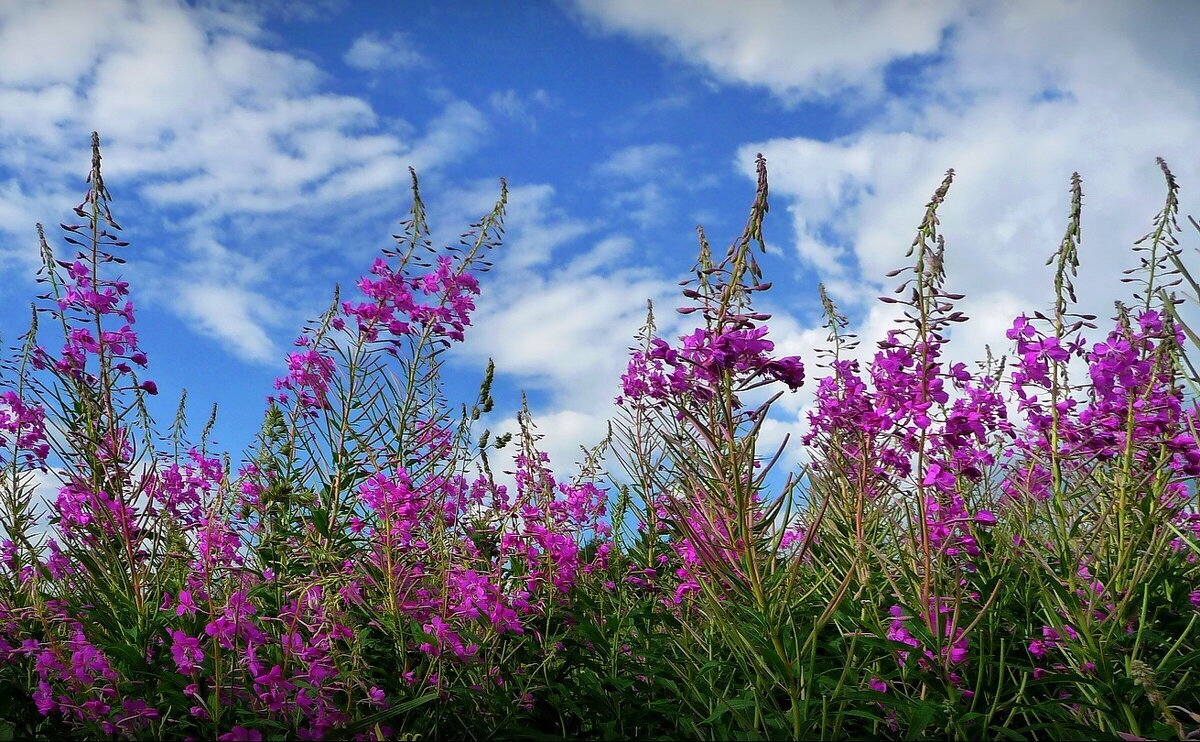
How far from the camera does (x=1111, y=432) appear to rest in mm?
3611

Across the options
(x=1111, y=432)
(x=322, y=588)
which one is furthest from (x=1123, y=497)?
(x=322, y=588)

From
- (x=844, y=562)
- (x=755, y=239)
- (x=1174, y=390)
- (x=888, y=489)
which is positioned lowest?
(x=844, y=562)

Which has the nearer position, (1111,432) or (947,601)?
(947,601)

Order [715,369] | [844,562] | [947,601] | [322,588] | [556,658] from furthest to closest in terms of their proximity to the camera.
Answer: [844,562]
[556,658]
[322,588]
[947,601]
[715,369]

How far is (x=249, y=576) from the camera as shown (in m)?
4.20

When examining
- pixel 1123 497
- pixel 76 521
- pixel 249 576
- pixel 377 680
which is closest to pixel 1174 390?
pixel 1123 497

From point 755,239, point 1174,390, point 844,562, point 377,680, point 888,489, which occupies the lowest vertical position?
point 377,680

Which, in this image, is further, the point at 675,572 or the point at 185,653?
the point at 675,572

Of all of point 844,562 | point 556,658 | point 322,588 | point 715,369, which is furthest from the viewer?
point 844,562

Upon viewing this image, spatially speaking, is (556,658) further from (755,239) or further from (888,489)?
(755,239)

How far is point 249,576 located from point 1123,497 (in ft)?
13.2

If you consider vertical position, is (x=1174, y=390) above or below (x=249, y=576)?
above

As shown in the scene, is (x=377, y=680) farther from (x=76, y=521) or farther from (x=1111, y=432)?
Answer: (x=1111, y=432)

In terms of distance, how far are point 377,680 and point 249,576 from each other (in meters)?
1.25
